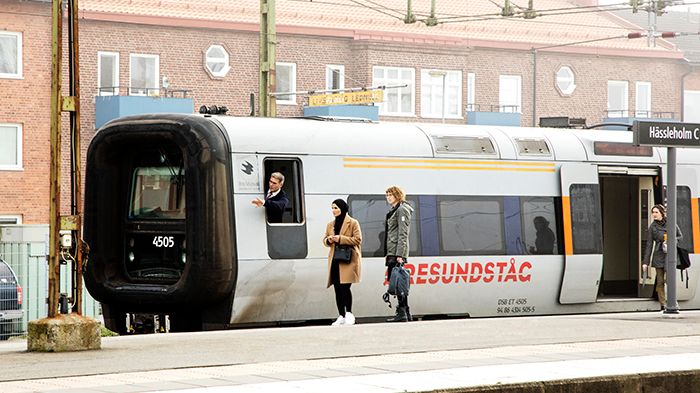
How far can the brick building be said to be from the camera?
1870 inches

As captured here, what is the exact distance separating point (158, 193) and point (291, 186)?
4.99 ft

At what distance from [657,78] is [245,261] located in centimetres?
5007

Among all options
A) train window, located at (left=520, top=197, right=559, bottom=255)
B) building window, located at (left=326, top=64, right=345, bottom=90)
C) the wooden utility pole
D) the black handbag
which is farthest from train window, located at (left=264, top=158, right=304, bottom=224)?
building window, located at (left=326, top=64, right=345, bottom=90)

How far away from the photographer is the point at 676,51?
64938mm

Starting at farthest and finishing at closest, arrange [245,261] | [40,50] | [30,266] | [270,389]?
1. [40,50]
2. [30,266]
3. [245,261]
4. [270,389]

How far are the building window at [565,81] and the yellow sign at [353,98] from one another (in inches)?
863

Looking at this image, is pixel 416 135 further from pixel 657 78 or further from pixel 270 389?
pixel 657 78

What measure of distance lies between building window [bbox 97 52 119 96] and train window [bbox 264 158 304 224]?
106 feet

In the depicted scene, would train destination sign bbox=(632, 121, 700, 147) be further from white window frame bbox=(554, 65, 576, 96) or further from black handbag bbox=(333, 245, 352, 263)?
white window frame bbox=(554, 65, 576, 96)

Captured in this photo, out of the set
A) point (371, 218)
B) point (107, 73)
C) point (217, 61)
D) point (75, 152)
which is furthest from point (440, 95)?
point (75, 152)

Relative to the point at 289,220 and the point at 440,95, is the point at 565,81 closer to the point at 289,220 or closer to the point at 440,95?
the point at 440,95

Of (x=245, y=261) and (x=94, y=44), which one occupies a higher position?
(x=94, y=44)

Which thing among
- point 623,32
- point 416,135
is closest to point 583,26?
point 623,32

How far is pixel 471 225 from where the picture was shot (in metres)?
19.5
